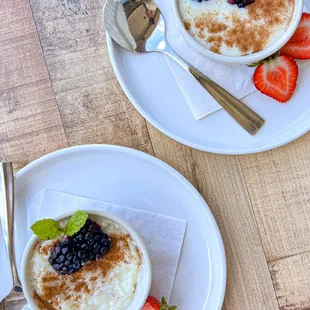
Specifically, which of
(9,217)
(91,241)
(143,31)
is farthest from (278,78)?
(9,217)

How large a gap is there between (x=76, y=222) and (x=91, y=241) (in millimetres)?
56

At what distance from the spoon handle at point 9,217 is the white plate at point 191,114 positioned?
13.8 inches

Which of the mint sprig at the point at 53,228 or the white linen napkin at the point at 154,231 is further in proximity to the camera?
the white linen napkin at the point at 154,231

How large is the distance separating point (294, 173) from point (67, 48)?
66 centimetres

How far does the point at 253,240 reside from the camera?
1340 mm

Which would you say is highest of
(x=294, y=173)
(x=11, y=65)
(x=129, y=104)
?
(x=11, y=65)

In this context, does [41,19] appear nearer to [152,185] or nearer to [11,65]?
[11,65]

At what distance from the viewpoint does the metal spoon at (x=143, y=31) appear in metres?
1.28

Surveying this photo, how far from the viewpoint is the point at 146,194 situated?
1.30 m

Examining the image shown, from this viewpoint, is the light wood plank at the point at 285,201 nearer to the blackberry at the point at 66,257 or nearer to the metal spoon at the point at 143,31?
the metal spoon at the point at 143,31

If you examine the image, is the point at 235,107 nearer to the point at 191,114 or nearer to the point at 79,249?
the point at 191,114

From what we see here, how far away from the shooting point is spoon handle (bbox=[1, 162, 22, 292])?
126cm

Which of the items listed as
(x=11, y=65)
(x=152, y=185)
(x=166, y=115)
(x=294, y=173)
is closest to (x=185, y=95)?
(x=166, y=115)

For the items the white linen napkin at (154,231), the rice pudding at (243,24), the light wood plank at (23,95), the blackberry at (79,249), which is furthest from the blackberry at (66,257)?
the rice pudding at (243,24)
